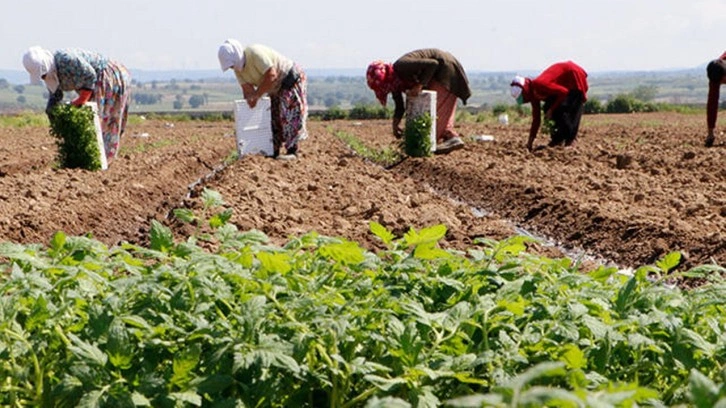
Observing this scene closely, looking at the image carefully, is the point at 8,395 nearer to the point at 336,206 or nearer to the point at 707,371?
the point at 707,371

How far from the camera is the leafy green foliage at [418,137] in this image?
39.9 ft

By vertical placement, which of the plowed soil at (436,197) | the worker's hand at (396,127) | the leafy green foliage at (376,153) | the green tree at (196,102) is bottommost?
the green tree at (196,102)

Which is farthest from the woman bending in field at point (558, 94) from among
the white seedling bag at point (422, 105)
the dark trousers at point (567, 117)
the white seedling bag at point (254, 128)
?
the white seedling bag at point (254, 128)

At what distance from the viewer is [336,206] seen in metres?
7.77

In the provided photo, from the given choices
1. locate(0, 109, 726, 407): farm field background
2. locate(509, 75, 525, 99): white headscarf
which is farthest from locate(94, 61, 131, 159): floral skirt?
locate(0, 109, 726, 407): farm field background

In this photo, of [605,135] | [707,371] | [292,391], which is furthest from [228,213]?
[605,135]

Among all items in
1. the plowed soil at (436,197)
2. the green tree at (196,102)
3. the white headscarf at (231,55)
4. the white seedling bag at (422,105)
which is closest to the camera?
the plowed soil at (436,197)

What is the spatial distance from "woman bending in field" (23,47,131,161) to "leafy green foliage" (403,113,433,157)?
11.8ft

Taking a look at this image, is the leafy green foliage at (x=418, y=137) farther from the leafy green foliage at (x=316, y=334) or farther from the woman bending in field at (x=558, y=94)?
the leafy green foliage at (x=316, y=334)

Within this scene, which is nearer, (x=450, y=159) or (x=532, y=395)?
(x=532, y=395)

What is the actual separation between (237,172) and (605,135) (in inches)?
355

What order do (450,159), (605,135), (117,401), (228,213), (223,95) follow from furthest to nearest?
(223,95)
(605,135)
(450,159)
(228,213)
(117,401)

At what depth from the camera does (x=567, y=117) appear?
12.6 metres

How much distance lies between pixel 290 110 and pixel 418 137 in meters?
2.17
